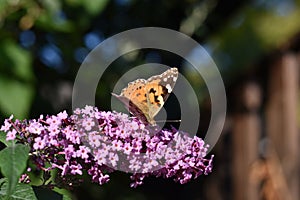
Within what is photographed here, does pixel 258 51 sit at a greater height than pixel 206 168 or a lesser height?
greater

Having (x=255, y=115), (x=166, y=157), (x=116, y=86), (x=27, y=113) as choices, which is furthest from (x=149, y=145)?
(x=255, y=115)

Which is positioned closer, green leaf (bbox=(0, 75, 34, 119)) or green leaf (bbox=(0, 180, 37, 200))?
green leaf (bbox=(0, 180, 37, 200))

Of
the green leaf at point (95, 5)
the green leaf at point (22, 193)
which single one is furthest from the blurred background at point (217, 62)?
the green leaf at point (22, 193)

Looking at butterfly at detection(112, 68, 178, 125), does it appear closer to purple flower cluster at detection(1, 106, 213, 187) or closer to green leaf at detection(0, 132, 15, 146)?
purple flower cluster at detection(1, 106, 213, 187)

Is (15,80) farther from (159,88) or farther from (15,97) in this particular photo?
(159,88)

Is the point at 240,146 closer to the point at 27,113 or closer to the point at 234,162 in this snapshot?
the point at 234,162

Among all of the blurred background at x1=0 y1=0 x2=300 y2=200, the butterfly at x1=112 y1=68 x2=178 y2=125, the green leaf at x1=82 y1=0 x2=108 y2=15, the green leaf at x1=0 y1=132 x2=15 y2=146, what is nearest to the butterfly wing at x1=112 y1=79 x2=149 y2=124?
the butterfly at x1=112 y1=68 x2=178 y2=125
